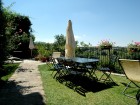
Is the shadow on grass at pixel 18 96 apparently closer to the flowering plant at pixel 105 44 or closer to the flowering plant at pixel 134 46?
the flowering plant at pixel 105 44

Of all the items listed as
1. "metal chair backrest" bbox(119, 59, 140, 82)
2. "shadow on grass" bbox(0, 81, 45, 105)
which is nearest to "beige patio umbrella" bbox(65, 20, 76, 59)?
"shadow on grass" bbox(0, 81, 45, 105)

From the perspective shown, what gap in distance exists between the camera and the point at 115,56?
10258 millimetres

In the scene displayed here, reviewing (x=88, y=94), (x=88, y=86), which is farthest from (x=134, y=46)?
(x=88, y=94)

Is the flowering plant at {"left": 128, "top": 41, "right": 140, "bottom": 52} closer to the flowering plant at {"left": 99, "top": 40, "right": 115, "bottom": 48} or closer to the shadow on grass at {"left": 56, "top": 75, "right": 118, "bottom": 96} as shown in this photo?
the flowering plant at {"left": 99, "top": 40, "right": 115, "bottom": 48}

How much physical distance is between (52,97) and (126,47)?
5857 millimetres

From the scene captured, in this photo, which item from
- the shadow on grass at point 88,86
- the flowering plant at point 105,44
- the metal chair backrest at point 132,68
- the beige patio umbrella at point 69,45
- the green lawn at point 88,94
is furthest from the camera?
the flowering plant at point 105,44

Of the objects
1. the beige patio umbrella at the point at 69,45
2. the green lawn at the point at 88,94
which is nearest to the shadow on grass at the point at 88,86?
the green lawn at the point at 88,94

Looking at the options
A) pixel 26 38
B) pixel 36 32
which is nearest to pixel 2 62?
pixel 26 38

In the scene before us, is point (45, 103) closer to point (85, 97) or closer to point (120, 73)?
point (85, 97)

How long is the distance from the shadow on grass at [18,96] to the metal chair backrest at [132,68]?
242 centimetres

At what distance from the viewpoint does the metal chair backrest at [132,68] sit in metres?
4.69

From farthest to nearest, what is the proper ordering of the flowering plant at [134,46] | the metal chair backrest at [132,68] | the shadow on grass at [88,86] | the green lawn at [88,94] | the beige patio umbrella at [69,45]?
1. the flowering plant at [134,46]
2. the beige patio umbrella at [69,45]
3. the shadow on grass at [88,86]
4. the green lawn at [88,94]
5. the metal chair backrest at [132,68]

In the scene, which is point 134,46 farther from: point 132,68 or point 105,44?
point 132,68

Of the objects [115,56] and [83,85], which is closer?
[83,85]
